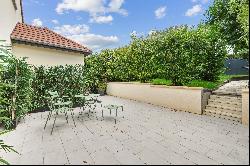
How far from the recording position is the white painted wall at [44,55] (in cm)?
1216

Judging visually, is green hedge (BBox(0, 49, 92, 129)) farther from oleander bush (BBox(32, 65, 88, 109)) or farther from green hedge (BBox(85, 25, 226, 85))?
green hedge (BBox(85, 25, 226, 85))

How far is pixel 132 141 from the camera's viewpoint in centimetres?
637

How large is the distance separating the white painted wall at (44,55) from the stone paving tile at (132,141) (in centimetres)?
392

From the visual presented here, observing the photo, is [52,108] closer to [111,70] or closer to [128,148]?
[128,148]

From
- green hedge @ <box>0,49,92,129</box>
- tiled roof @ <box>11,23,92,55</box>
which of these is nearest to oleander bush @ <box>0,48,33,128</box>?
green hedge @ <box>0,49,92,129</box>

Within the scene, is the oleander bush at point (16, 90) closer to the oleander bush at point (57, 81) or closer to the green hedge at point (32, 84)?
the green hedge at point (32, 84)

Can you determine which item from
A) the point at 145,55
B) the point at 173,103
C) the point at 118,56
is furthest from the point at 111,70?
the point at 173,103

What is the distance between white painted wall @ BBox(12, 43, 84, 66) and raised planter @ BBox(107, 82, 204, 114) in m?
4.10

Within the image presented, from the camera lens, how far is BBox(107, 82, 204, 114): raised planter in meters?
10.3

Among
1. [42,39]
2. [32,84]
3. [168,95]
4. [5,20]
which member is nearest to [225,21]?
[168,95]

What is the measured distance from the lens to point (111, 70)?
1881cm

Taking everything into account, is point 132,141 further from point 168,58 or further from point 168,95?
point 168,58

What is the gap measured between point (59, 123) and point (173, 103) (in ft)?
18.4

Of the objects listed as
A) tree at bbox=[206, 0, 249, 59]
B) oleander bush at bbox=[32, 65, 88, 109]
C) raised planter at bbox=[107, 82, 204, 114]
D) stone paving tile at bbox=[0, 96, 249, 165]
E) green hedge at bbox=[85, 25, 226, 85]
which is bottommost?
stone paving tile at bbox=[0, 96, 249, 165]
